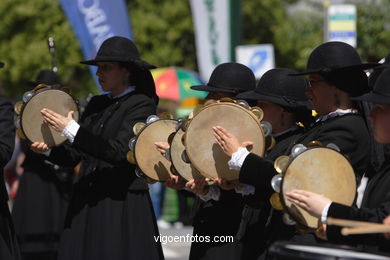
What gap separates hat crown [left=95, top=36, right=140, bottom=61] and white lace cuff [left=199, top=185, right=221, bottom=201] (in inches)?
50.1

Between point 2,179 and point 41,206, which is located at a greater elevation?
point 2,179

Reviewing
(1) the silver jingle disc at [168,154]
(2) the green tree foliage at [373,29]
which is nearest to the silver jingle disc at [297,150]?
(1) the silver jingle disc at [168,154]

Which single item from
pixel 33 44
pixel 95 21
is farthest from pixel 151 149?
pixel 33 44

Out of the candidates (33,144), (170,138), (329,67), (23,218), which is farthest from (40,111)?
(23,218)

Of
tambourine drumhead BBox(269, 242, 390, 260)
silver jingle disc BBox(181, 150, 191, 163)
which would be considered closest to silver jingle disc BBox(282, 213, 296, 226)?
tambourine drumhead BBox(269, 242, 390, 260)

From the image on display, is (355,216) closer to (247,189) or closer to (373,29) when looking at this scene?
(247,189)

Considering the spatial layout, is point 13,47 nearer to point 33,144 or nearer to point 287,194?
point 33,144

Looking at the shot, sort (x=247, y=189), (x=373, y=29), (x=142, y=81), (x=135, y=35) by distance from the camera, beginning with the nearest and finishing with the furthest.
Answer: (x=247, y=189), (x=142, y=81), (x=373, y=29), (x=135, y=35)

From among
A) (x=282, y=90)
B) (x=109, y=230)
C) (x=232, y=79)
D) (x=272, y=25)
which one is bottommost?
(x=272, y=25)

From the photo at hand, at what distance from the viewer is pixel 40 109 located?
6.84 meters

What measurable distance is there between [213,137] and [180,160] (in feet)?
1.94

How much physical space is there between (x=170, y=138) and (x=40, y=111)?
41.0 inches

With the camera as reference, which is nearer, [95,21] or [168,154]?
[168,154]

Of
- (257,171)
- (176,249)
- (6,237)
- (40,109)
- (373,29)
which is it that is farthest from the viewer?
(373,29)
